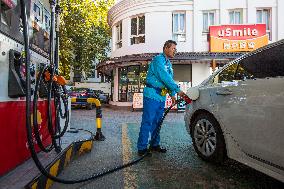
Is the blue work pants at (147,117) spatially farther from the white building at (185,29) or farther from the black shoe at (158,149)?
the white building at (185,29)

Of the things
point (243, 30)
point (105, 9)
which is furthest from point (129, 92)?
point (105, 9)

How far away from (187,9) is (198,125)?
A: 14136mm

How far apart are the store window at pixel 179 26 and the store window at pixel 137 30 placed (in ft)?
6.80

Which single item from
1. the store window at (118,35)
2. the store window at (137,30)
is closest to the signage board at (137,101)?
the store window at (137,30)

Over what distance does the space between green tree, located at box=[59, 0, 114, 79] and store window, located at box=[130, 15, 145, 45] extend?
17.4ft

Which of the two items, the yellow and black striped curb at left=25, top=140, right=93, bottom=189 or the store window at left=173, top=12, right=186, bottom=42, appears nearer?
the yellow and black striped curb at left=25, top=140, right=93, bottom=189

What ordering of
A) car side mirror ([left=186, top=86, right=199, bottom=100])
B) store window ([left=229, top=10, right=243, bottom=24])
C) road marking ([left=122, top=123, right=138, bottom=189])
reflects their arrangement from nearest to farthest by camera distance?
A: road marking ([left=122, top=123, right=138, bottom=189])
car side mirror ([left=186, top=86, right=199, bottom=100])
store window ([left=229, top=10, right=243, bottom=24])

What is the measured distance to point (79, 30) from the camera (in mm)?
24297

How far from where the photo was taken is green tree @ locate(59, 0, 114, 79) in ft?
75.4

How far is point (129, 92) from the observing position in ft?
62.5

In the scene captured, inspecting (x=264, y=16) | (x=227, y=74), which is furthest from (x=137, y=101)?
(x=227, y=74)

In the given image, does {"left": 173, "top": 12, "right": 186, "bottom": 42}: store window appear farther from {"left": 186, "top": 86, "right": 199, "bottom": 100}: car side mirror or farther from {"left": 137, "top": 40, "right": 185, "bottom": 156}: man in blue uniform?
{"left": 186, "top": 86, "right": 199, "bottom": 100}: car side mirror

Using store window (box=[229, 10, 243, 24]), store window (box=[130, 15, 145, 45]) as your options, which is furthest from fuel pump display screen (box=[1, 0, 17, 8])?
store window (box=[229, 10, 243, 24])

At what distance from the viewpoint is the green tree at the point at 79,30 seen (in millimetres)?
22969
